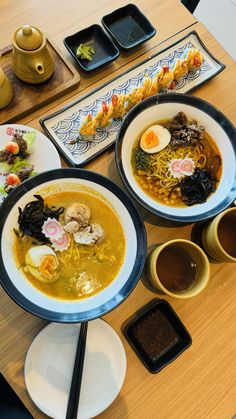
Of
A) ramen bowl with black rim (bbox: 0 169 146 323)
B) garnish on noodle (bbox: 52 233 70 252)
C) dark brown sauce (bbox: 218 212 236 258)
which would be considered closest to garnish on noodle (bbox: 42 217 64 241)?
garnish on noodle (bbox: 52 233 70 252)

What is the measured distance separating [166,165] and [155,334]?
2.56ft

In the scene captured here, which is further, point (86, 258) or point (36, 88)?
point (36, 88)

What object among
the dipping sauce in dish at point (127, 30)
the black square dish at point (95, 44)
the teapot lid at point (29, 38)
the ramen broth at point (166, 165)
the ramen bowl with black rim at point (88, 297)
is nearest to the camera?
the ramen bowl with black rim at point (88, 297)

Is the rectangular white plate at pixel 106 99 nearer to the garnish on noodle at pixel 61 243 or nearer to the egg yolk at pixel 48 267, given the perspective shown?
the garnish on noodle at pixel 61 243

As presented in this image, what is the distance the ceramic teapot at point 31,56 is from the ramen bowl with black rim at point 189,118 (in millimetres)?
482

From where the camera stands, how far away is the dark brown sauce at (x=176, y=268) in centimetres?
159

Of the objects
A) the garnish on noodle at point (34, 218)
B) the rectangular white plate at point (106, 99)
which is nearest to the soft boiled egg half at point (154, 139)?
the rectangular white plate at point (106, 99)

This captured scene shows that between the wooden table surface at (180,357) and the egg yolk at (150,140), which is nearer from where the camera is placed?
the wooden table surface at (180,357)

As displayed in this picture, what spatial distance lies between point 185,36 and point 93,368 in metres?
→ 1.77

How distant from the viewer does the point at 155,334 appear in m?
1.59

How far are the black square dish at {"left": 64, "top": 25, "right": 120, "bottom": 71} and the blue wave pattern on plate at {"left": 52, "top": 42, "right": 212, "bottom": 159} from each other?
0.56ft

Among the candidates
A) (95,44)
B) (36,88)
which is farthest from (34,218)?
(95,44)

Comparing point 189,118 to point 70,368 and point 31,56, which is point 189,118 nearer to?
point 31,56

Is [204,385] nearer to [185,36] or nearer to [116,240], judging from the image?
[116,240]
